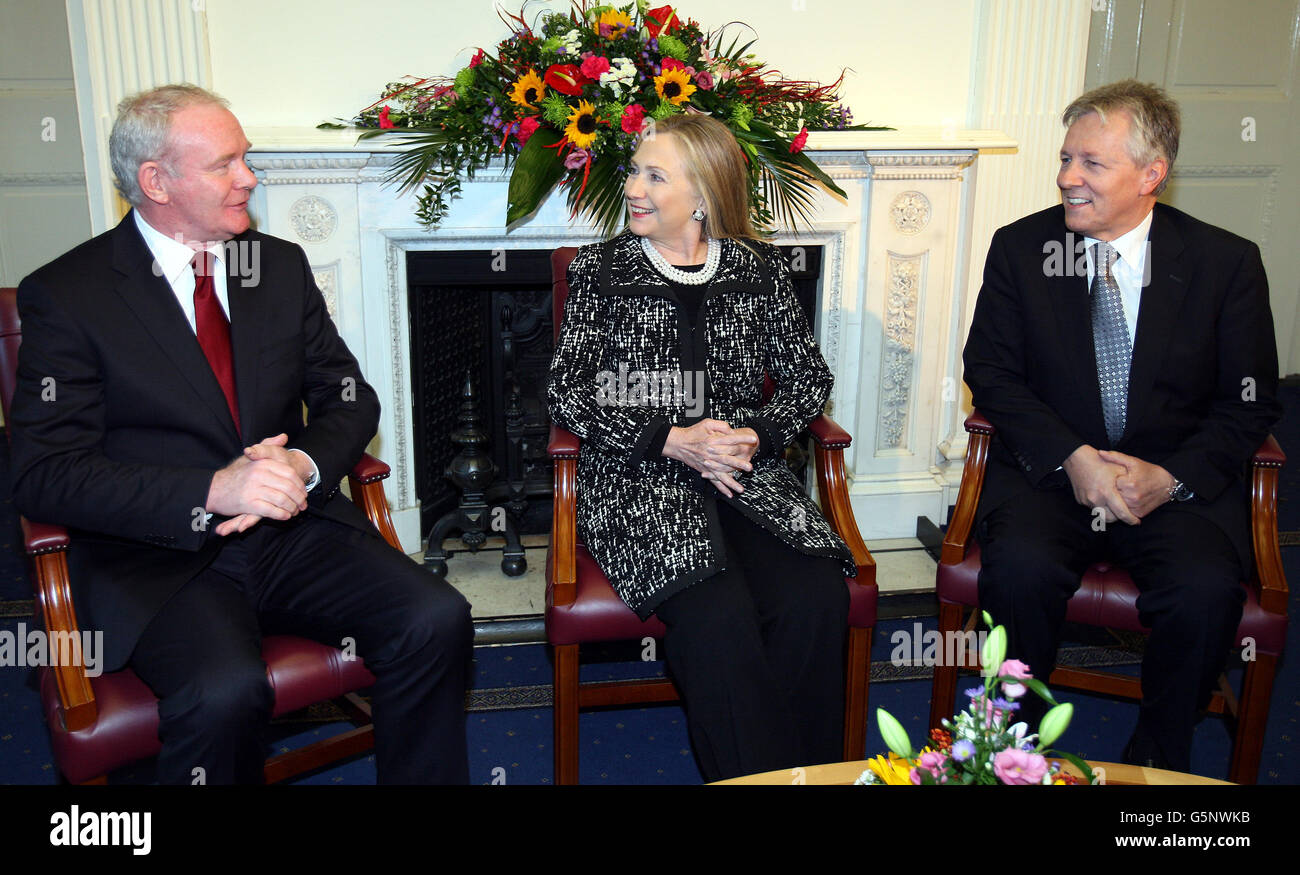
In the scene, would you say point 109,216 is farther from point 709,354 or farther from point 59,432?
point 709,354

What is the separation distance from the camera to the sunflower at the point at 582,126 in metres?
2.96

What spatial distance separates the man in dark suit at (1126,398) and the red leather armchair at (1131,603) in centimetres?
4

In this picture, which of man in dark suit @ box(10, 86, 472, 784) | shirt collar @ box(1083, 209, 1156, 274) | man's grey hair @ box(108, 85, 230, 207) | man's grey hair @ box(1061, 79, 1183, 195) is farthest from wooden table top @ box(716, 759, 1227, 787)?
man's grey hair @ box(108, 85, 230, 207)

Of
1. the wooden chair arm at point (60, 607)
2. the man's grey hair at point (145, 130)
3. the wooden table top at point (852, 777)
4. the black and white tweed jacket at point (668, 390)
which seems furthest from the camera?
the black and white tweed jacket at point (668, 390)

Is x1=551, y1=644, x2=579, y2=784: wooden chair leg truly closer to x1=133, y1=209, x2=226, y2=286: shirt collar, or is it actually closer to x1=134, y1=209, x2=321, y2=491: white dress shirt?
x1=134, y1=209, x2=321, y2=491: white dress shirt

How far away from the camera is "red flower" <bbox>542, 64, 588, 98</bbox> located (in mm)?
2965

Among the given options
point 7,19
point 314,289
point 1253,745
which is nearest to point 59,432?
point 314,289

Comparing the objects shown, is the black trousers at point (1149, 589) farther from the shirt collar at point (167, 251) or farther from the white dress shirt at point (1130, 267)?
the shirt collar at point (167, 251)

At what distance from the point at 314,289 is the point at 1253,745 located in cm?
229

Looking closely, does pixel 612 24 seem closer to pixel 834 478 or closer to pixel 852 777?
pixel 834 478

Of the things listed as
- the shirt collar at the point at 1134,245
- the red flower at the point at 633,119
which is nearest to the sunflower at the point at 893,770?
the shirt collar at the point at 1134,245

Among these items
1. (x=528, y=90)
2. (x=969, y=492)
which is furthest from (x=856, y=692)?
(x=528, y=90)

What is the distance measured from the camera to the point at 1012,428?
8.30 feet
